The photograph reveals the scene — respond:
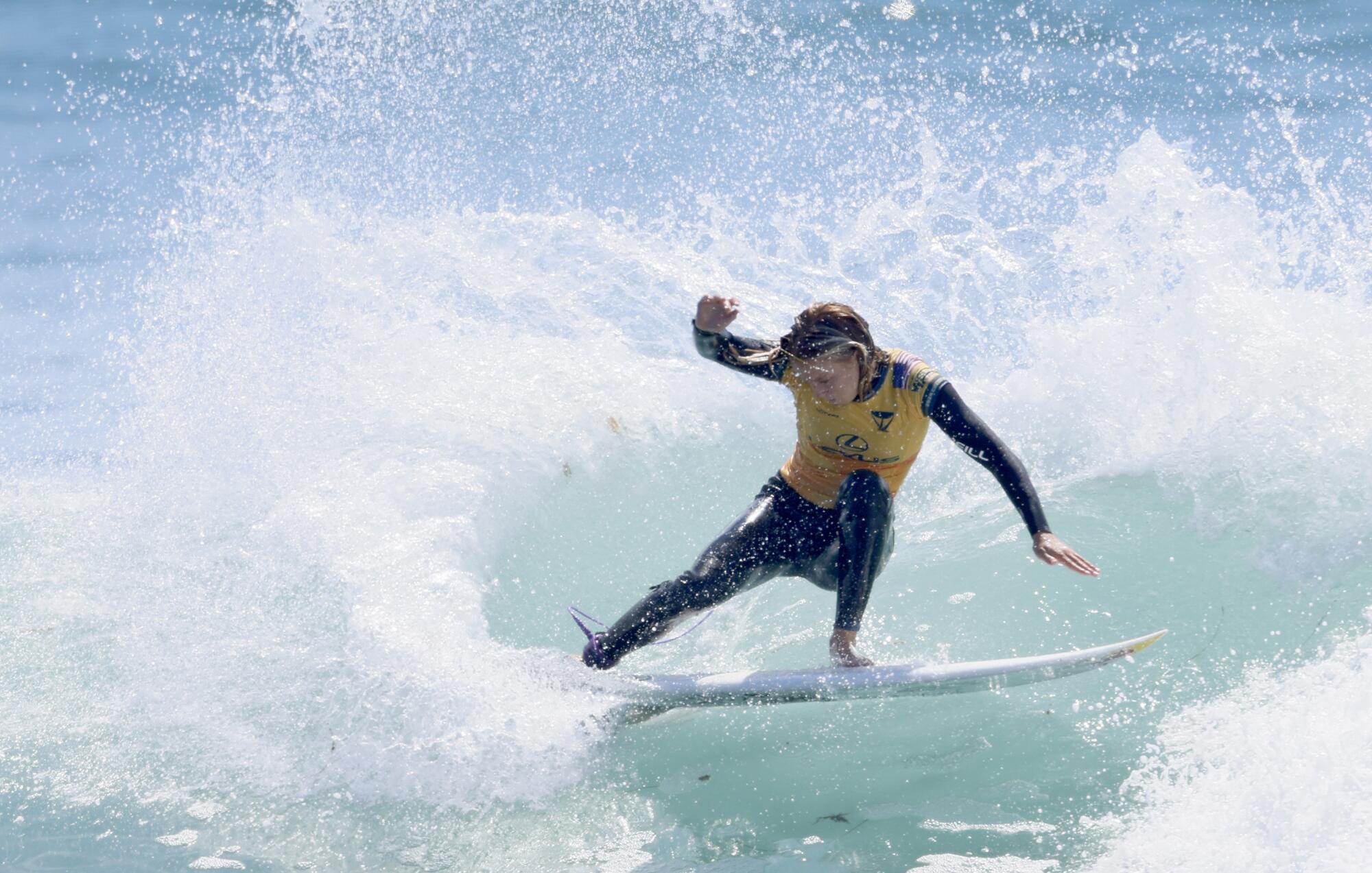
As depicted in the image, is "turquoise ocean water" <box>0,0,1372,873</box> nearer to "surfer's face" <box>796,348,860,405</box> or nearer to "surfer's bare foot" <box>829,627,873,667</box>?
"surfer's bare foot" <box>829,627,873,667</box>

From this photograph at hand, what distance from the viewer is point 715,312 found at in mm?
4789

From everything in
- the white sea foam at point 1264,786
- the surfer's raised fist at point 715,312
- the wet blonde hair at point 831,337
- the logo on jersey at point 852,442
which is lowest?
the white sea foam at point 1264,786

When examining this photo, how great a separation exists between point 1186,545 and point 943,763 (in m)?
2.05

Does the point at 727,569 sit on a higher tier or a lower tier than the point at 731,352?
lower

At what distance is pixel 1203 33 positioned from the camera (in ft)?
60.3

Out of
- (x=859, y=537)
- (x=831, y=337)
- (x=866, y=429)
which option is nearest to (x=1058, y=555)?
(x=859, y=537)

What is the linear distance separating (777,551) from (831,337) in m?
0.93

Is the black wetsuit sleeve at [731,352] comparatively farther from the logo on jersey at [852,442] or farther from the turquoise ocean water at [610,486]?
the turquoise ocean water at [610,486]

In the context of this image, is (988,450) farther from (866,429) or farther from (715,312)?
(715,312)

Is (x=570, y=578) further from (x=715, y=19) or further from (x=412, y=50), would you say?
(x=715, y=19)

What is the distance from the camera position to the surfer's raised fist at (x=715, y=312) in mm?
4781

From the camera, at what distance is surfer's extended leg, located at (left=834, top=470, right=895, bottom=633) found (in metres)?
4.75

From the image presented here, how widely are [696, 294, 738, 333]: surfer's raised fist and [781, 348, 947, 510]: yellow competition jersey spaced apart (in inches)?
12.0

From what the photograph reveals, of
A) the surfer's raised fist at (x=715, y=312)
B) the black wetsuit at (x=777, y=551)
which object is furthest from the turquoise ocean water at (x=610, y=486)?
the surfer's raised fist at (x=715, y=312)
